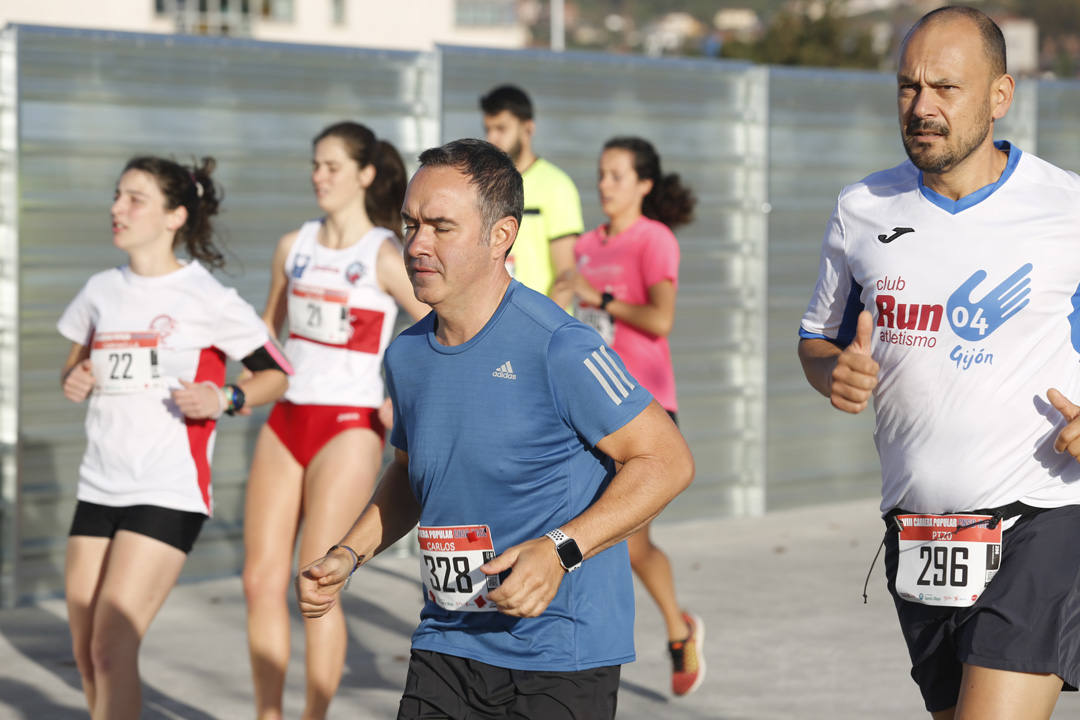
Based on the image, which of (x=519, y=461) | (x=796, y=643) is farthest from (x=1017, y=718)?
(x=796, y=643)

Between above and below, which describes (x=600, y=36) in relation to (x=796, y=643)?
above

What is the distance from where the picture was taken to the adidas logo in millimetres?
3230

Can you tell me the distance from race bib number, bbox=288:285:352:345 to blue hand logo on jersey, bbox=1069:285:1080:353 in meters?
2.79

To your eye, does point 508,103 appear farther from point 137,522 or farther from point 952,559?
point 952,559

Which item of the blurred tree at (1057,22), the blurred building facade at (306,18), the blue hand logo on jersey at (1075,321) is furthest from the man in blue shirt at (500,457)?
the blurred tree at (1057,22)

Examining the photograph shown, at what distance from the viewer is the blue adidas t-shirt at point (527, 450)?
320 centimetres

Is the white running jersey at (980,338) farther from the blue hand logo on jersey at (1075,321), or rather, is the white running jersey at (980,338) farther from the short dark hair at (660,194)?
the short dark hair at (660,194)

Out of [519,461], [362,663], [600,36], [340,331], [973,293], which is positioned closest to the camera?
[519,461]

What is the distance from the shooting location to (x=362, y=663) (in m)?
6.61

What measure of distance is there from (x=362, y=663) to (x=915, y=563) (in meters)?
3.50

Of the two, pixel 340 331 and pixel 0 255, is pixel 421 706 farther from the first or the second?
pixel 0 255

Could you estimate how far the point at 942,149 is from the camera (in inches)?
137

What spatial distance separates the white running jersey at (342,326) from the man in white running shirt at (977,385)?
2.37m

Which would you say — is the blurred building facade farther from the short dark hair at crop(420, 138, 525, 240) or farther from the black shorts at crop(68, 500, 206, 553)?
the short dark hair at crop(420, 138, 525, 240)
